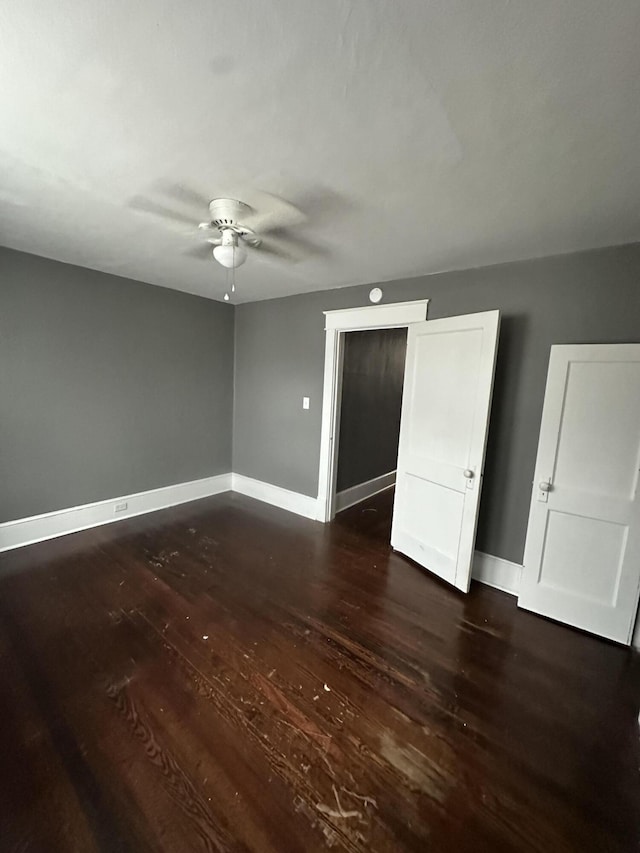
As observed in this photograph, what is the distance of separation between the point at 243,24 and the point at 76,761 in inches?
97.3

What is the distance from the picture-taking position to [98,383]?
3223 mm

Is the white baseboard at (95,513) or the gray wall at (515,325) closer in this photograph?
the gray wall at (515,325)

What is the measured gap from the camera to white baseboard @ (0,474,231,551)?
2871 millimetres

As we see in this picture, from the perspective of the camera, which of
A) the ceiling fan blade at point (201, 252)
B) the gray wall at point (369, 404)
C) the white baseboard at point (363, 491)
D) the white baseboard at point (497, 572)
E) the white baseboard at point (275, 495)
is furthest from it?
the white baseboard at point (363, 491)

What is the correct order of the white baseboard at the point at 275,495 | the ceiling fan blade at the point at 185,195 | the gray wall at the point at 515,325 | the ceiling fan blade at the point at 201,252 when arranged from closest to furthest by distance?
the ceiling fan blade at the point at 185,195
the gray wall at the point at 515,325
the ceiling fan blade at the point at 201,252
the white baseboard at the point at 275,495

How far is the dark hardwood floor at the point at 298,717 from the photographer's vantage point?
118cm

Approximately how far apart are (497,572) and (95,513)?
3580 millimetres

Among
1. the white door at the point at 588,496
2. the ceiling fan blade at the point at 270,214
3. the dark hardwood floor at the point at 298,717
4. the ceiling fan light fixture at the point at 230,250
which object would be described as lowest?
the dark hardwood floor at the point at 298,717

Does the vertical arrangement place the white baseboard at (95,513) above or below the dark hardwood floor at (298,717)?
above

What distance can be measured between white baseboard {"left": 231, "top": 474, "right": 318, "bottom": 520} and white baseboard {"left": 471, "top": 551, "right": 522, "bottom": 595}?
1.68 meters

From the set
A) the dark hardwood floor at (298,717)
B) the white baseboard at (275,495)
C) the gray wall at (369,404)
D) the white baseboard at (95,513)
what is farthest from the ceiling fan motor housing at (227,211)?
the white baseboard at (95,513)

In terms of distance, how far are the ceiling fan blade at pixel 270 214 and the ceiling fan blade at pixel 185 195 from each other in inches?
8.7

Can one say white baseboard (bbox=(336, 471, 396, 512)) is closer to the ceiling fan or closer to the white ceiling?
the ceiling fan

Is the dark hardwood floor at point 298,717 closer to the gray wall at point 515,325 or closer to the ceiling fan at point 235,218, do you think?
the gray wall at point 515,325
